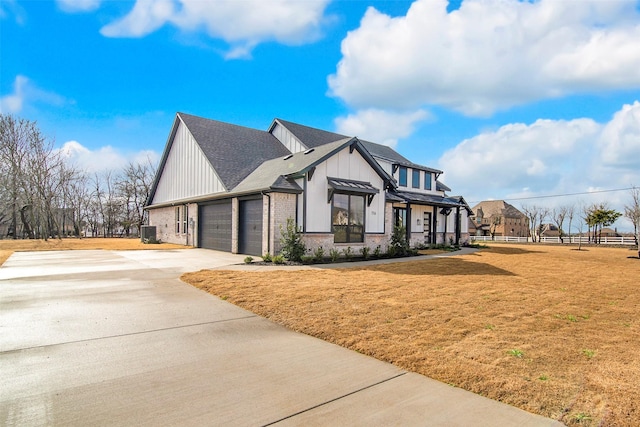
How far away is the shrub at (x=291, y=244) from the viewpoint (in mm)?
12859

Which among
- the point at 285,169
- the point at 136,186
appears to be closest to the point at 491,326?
the point at 285,169

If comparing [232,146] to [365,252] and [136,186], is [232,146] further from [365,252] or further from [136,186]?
[136,186]

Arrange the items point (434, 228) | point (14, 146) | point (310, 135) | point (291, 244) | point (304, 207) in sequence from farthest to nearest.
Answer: point (14, 146) < point (310, 135) < point (434, 228) < point (304, 207) < point (291, 244)

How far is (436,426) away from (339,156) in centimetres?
1296

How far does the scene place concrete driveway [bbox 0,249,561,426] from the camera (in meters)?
2.56

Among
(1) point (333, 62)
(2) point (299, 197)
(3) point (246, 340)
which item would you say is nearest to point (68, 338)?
(3) point (246, 340)

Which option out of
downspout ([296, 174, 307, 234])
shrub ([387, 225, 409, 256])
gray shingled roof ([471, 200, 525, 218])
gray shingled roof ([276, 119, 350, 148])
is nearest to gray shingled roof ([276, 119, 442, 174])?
gray shingled roof ([276, 119, 350, 148])

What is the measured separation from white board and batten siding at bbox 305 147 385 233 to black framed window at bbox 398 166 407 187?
6207 millimetres

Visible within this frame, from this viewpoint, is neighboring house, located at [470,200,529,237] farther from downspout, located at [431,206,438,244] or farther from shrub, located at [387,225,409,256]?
shrub, located at [387,225,409,256]

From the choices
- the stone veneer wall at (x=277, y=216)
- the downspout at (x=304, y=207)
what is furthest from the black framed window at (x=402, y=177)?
the stone veneer wall at (x=277, y=216)

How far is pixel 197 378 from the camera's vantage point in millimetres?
3215

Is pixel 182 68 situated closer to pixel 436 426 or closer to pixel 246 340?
pixel 246 340

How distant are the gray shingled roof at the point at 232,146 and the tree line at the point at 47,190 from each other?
15346 millimetres

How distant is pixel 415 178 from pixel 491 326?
19.4m
